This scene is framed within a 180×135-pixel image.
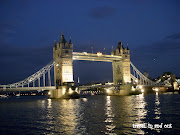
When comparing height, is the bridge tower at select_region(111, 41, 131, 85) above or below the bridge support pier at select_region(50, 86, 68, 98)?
above

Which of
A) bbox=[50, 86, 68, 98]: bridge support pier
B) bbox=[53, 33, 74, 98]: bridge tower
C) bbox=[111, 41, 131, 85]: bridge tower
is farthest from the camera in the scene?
bbox=[111, 41, 131, 85]: bridge tower

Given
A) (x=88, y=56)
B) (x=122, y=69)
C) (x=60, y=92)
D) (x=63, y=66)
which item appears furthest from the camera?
(x=122, y=69)

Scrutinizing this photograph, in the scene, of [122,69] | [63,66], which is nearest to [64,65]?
[63,66]

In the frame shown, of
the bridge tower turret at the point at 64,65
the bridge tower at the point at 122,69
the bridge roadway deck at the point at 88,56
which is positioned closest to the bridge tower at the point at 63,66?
the bridge tower turret at the point at 64,65

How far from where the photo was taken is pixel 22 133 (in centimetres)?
1363

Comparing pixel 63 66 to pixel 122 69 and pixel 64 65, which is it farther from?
pixel 122 69

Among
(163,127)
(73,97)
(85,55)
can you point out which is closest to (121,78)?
(85,55)

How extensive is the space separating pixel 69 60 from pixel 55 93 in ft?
25.1

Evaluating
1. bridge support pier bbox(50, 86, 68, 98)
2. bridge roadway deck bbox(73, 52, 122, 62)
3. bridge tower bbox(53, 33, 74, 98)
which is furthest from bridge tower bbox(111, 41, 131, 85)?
bridge support pier bbox(50, 86, 68, 98)

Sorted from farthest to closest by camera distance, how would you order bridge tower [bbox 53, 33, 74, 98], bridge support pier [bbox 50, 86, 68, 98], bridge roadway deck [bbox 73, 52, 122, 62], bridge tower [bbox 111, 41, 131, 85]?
bridge tower [bbox 111, 41, 131, 85] → bridge roadway deck [bbox 73, 52, 122, 62] → bridge tower [bbox 53, 33, 74, 98] → bridge support pier [bbox 50, 86, 68, 98]

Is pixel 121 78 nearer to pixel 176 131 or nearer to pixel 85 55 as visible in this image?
pixel 85 55

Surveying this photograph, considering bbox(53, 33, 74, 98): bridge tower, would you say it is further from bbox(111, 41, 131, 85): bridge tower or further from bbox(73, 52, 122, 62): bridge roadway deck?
bbox(111, 41, 131, 85): bridge tower

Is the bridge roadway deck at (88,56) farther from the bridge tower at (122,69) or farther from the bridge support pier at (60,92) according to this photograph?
the bridge support pier at (60,92)

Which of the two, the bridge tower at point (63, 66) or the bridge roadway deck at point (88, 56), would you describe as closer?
the bridge tower at point (63, 66)
